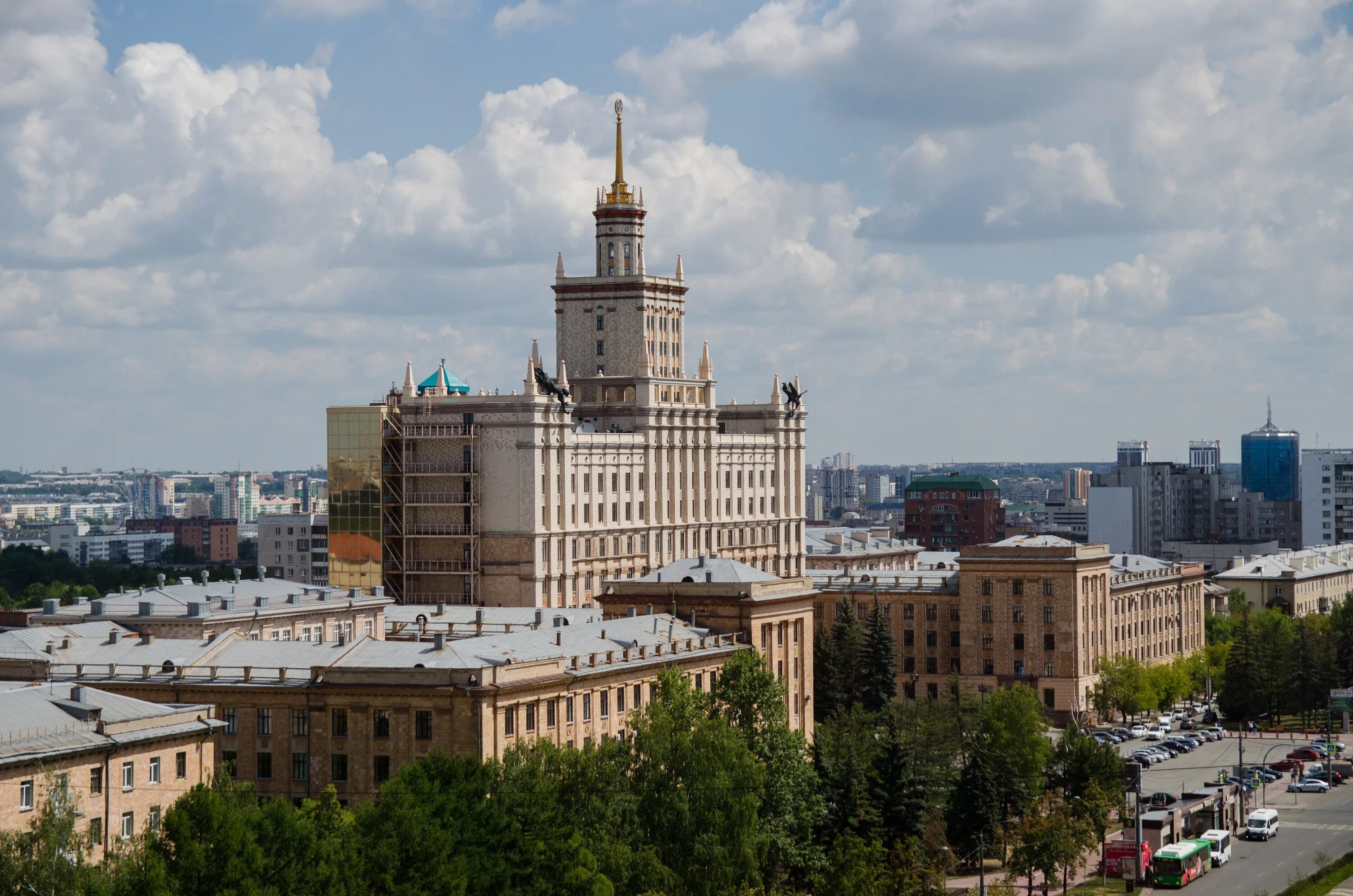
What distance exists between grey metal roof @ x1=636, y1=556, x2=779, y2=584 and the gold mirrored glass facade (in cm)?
3776

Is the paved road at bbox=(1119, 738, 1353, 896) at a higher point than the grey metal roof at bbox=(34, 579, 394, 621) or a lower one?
lower

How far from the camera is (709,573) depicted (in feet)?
525

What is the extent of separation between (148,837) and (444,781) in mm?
16150

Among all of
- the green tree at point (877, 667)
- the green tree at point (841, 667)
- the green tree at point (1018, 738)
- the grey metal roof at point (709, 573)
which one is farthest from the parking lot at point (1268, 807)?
the grey metal roof at point (709, 573)

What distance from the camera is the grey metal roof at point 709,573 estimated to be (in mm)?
159750

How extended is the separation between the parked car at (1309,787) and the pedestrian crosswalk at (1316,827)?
14.1 metres

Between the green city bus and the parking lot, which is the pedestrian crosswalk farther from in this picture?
the green city bus

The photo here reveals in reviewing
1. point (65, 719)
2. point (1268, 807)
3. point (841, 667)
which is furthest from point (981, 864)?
point (841, 667)

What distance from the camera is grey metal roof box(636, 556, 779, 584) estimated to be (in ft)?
524

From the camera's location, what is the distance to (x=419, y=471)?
199625mm

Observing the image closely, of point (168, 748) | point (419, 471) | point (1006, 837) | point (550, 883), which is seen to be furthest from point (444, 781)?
point (419, 471)

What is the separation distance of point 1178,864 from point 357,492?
301 feet

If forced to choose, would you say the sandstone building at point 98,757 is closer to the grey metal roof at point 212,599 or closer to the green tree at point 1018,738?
the grey metal roof at point 212,599

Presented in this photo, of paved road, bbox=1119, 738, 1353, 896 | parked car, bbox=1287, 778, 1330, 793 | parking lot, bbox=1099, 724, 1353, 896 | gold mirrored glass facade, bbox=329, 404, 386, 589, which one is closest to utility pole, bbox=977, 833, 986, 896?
paved road, bbox=1119, 738, 1353, 896
